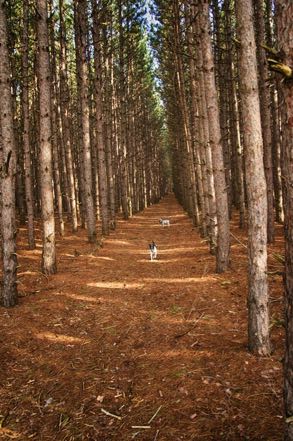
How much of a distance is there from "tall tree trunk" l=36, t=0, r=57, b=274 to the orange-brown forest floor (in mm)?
890

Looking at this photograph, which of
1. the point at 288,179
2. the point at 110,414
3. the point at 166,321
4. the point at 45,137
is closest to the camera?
the point at 288,179

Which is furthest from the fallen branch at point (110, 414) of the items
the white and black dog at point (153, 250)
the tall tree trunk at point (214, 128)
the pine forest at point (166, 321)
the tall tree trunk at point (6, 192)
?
the white and black dog at point (153, 250)

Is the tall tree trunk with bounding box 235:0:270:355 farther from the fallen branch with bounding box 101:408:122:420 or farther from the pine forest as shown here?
the fallen branch with bounding box 101:408:122:420

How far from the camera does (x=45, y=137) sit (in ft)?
33.1

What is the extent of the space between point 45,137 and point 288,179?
8381mm

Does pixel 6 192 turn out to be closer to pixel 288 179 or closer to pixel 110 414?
pixel 110 414

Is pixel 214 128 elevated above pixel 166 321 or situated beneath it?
elevated above

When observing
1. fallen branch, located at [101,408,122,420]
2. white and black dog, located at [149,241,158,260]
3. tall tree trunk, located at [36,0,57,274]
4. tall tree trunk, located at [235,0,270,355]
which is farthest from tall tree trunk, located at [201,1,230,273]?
fallen branch, located at [101,408,122,420]

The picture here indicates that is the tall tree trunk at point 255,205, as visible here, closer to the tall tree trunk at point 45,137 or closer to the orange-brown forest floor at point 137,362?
the orange-brown forest floor at point 137,362

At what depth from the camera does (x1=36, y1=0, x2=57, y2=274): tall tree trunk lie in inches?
391

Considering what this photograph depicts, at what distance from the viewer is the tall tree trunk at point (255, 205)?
17.7ft

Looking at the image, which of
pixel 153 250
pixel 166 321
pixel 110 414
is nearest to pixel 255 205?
pixel 166 321

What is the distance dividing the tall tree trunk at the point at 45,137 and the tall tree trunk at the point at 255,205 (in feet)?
20.3

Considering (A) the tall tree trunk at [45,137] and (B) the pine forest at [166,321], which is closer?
(B) the pine forest at [166,321]
